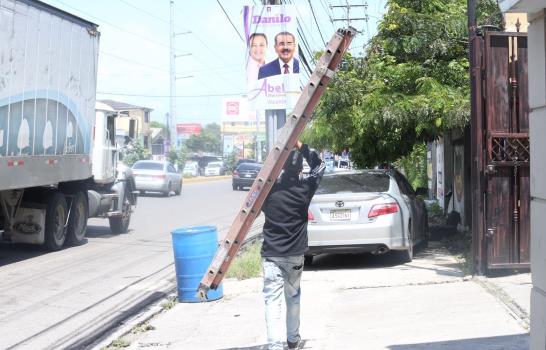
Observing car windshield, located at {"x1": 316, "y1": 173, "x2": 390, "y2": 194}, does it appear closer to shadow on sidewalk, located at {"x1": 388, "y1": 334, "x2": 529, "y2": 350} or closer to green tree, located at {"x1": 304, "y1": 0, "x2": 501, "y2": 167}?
green tree, located at {"x1": 304, "y1": 0, "x2": 501, "y2": 167}

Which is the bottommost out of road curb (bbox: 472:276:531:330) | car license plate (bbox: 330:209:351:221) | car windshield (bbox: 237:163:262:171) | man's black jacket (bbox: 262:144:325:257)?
road curb (bbox: 472:276:531:330)

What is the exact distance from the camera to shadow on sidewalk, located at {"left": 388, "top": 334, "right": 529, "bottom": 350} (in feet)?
19.0

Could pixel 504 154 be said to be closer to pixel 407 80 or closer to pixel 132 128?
pixel 407 80

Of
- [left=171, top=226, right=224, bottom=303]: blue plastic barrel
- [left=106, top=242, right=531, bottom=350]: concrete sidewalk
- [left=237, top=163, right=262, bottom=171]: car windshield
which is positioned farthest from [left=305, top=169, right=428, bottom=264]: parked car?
[left=237, top=163, right=262, bottom=171]: car windshield

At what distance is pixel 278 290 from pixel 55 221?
9340mm

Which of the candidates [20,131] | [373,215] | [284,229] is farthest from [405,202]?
[20,131]

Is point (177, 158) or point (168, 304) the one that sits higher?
point (177, 158)

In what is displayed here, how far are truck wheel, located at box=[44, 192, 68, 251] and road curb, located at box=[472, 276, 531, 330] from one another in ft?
27.3

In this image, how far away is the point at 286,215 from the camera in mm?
5789

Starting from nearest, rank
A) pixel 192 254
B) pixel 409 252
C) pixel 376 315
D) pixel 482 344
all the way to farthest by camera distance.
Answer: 1. pixel 482 344
2. pixel 376 315
3. pixel 192 254
4. pixel 409 252

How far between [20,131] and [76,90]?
9.05 ft

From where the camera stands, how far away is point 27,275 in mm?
11102

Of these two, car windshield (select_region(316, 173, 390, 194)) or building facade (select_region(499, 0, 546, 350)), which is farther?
car windshield (select_region(316, 173, 390, 194))

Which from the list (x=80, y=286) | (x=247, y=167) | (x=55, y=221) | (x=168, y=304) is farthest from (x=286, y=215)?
(x=247, y=167)
